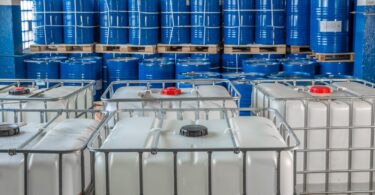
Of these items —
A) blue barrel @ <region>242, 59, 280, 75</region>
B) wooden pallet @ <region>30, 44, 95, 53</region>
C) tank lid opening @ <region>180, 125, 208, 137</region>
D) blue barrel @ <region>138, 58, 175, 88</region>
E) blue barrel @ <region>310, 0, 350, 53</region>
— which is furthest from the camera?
wooden pallet @ <region>30, 44, 95, 53</region>

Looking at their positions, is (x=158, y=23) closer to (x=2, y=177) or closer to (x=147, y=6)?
(x=147, y=6)

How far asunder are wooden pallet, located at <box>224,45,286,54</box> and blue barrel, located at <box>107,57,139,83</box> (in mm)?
1535

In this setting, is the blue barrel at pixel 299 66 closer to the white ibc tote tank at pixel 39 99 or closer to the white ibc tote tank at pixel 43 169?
the white ibc tote tank at pixel 39 99

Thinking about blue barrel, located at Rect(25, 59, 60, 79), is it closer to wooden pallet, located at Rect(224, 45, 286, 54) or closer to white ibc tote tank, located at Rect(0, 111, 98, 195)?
wooden pallet, located at Rect(224, 45, 286, 54)

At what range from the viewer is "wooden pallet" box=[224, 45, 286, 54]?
9.27 m

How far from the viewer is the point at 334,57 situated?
28.6 feet

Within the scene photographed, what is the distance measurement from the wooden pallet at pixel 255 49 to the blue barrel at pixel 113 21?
1726mm

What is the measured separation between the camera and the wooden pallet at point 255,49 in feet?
30.4

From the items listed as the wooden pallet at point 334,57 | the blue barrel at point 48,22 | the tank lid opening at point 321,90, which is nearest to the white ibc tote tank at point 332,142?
the tank lid opening at point 321,90

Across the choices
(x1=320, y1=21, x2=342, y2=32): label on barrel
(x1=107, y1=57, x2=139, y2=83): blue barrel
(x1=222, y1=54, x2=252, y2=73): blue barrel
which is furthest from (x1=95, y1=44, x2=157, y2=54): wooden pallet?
(x1=320, y1=21, x2=342, y2=32): label on barrel

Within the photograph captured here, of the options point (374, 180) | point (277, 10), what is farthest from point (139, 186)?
point (277, 10)

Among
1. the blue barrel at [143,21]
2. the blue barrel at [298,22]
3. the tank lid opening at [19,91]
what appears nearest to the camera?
the tank lid opening at [19,91]

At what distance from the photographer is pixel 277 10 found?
9086 mm

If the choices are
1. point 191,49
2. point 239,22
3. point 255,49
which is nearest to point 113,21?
point 191,49
